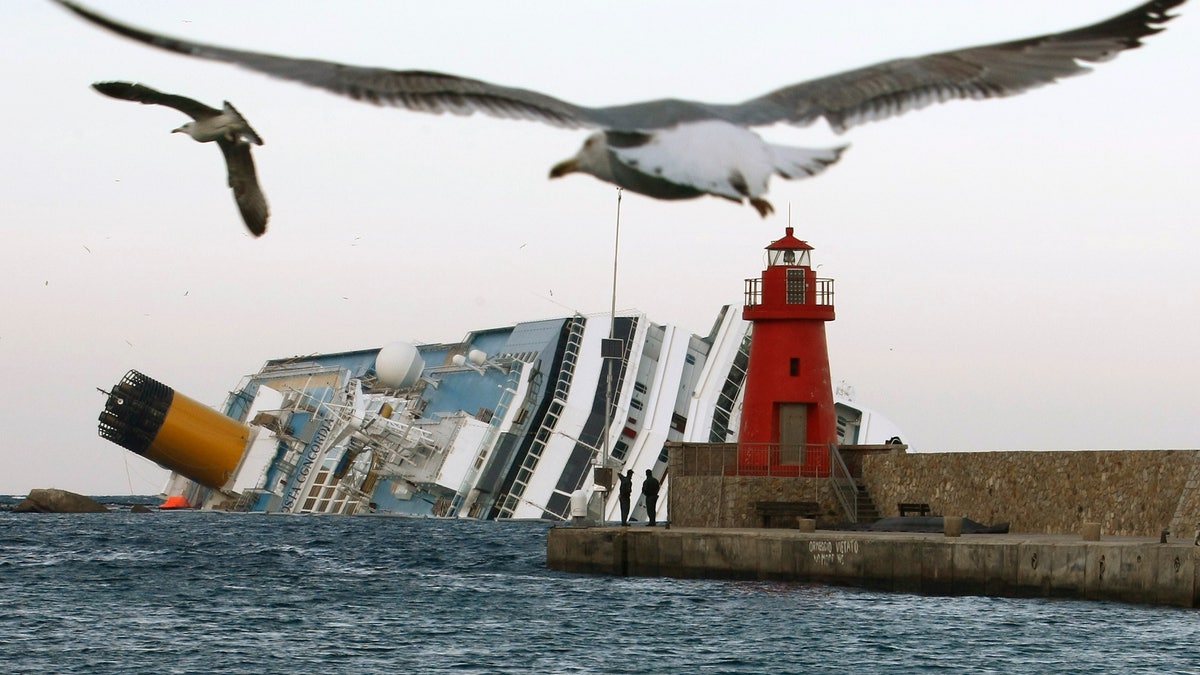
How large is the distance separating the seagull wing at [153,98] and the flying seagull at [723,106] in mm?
561

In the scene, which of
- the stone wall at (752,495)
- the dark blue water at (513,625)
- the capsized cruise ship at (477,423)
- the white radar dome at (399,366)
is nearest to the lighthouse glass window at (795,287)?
the stone wall at (752,495)

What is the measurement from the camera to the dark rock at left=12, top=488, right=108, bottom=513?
86438 millimetres

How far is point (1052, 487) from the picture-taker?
32.2 meters

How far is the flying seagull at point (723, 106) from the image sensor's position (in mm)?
2783

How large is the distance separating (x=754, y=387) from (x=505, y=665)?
53.1 ft

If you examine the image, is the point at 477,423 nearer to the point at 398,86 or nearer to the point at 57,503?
the point at 57,503

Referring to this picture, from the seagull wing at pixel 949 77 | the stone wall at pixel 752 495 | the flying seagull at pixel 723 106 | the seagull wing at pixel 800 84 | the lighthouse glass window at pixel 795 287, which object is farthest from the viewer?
the lighthouse glass window at pixel 795 287

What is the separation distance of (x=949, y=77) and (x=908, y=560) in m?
27.7

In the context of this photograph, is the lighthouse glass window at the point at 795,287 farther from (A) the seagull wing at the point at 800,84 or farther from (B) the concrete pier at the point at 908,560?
(A) the seagull wing at the point at 800,84

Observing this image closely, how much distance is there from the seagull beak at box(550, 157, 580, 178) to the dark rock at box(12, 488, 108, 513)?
88000 millimetres

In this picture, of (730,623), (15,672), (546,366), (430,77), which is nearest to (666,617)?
(730,623)

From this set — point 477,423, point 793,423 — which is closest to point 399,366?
point 477,423

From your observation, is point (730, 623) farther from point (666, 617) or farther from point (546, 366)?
point (546, 366)

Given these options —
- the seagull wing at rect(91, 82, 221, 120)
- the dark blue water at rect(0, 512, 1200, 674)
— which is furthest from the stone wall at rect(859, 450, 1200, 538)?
the seagull wing at rect(91, 82, 221, 120)
